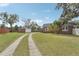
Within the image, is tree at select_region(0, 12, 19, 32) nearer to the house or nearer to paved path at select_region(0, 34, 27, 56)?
paved path at select_region(0, 34, 27, 56)

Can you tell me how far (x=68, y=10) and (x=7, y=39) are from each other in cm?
60

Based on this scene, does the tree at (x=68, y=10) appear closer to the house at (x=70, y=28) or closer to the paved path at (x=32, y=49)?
the house at (x=70, y=28)

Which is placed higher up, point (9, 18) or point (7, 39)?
point (9, 18)

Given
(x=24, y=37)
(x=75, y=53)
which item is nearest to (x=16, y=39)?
(x=24, y=37)

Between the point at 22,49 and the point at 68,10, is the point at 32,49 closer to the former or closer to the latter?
the point at 22,49

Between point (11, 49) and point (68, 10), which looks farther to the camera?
point (68, 10)

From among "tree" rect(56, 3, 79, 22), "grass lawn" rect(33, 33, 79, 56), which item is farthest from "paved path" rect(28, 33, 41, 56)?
"tree" rect(56, 3, 79, 22)

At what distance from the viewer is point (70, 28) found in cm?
231

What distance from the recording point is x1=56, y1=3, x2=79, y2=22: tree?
2.26m

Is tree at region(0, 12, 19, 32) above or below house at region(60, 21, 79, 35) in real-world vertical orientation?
above

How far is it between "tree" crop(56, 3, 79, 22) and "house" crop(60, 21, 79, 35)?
55mm

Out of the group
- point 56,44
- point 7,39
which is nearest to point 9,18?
point 7,39

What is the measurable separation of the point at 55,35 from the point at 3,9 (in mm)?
513

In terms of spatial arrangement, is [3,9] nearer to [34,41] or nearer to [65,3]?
[34,41]
